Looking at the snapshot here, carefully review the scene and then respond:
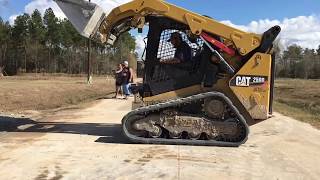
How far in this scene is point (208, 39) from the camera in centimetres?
1211

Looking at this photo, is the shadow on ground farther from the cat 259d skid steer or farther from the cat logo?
the cat logo

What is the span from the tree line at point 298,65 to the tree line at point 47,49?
33051 mm

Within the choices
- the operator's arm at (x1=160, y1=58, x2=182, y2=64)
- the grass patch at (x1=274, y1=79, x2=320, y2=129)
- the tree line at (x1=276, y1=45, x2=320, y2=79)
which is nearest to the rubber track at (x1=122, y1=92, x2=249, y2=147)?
the operator's arm at (x1=160, y1=58, x2=182, y2=64)

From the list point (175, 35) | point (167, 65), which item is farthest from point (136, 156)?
point (175, 35)

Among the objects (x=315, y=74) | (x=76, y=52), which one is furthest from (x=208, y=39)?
(x=315, y=74)

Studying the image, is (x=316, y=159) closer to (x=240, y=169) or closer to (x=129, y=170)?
(x=240, y=169)

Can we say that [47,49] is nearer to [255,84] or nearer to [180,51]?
[180,51]

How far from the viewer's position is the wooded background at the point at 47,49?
87.6 metres

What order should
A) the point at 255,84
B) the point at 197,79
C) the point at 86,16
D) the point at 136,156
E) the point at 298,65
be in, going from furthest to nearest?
the point at 298,65, the point at 86,16, the point at 197,79, the point at 255,84, the point at 136,156

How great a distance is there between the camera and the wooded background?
87.6 meters

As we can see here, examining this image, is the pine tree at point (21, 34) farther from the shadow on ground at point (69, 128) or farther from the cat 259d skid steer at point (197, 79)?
the cat 259d skid steer at point (197, 79)

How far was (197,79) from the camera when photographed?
40.4 ft

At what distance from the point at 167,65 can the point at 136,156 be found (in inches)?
119

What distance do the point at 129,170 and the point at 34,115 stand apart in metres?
9.53
